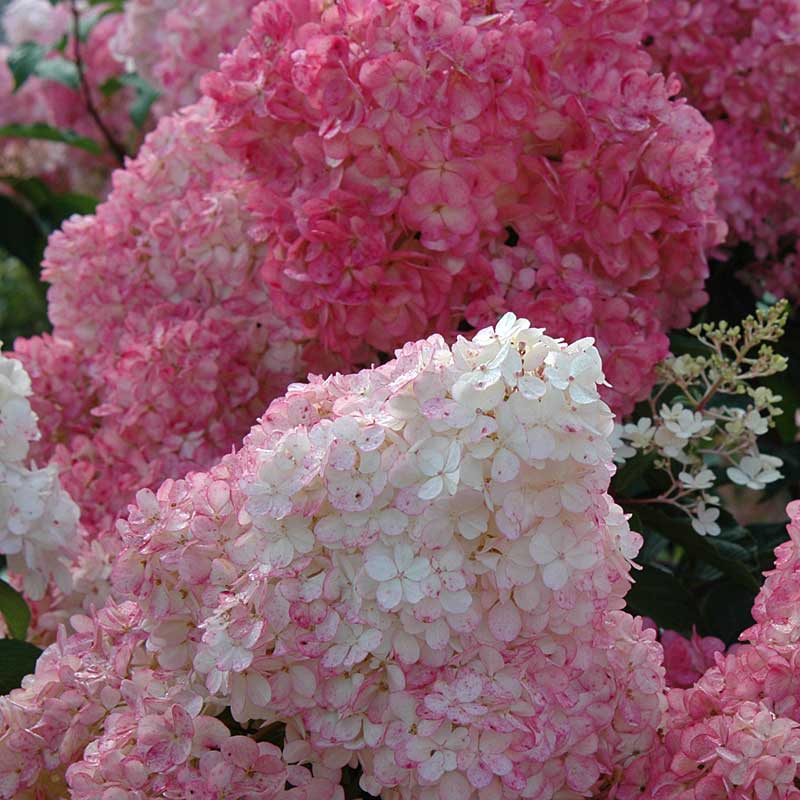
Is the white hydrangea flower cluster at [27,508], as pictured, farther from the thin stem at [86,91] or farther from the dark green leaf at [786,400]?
the thin stem at [86,91]

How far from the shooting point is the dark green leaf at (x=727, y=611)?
3.36ft

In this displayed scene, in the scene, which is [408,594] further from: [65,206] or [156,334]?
[65,206]

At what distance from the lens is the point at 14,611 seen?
98 centimetres

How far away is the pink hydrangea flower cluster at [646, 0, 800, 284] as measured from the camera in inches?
46.1

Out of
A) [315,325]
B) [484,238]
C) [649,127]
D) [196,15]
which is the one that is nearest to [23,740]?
[315,325]

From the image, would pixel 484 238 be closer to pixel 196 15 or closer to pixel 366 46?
pixel 366 46

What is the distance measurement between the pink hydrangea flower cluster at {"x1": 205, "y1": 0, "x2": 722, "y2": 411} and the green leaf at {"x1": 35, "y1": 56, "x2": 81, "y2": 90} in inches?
40.8

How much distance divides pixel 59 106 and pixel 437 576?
1608mm

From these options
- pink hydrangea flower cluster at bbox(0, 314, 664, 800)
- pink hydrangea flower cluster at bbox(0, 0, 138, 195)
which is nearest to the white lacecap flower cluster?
pink hydrangea flower cluster at bbox(0, 314, 664, 800)

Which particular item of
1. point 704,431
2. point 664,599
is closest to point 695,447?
point 704,431

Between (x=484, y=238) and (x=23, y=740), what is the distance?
459 mm

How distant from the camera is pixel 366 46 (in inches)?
34.8

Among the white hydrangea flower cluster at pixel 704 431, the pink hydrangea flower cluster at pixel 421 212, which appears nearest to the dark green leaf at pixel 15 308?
the pink hydrangea flower cluster at pixel 421 212

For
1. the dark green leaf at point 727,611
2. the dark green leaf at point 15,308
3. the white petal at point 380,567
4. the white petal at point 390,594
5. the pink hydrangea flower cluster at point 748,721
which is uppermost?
the white petal at point 380,567
